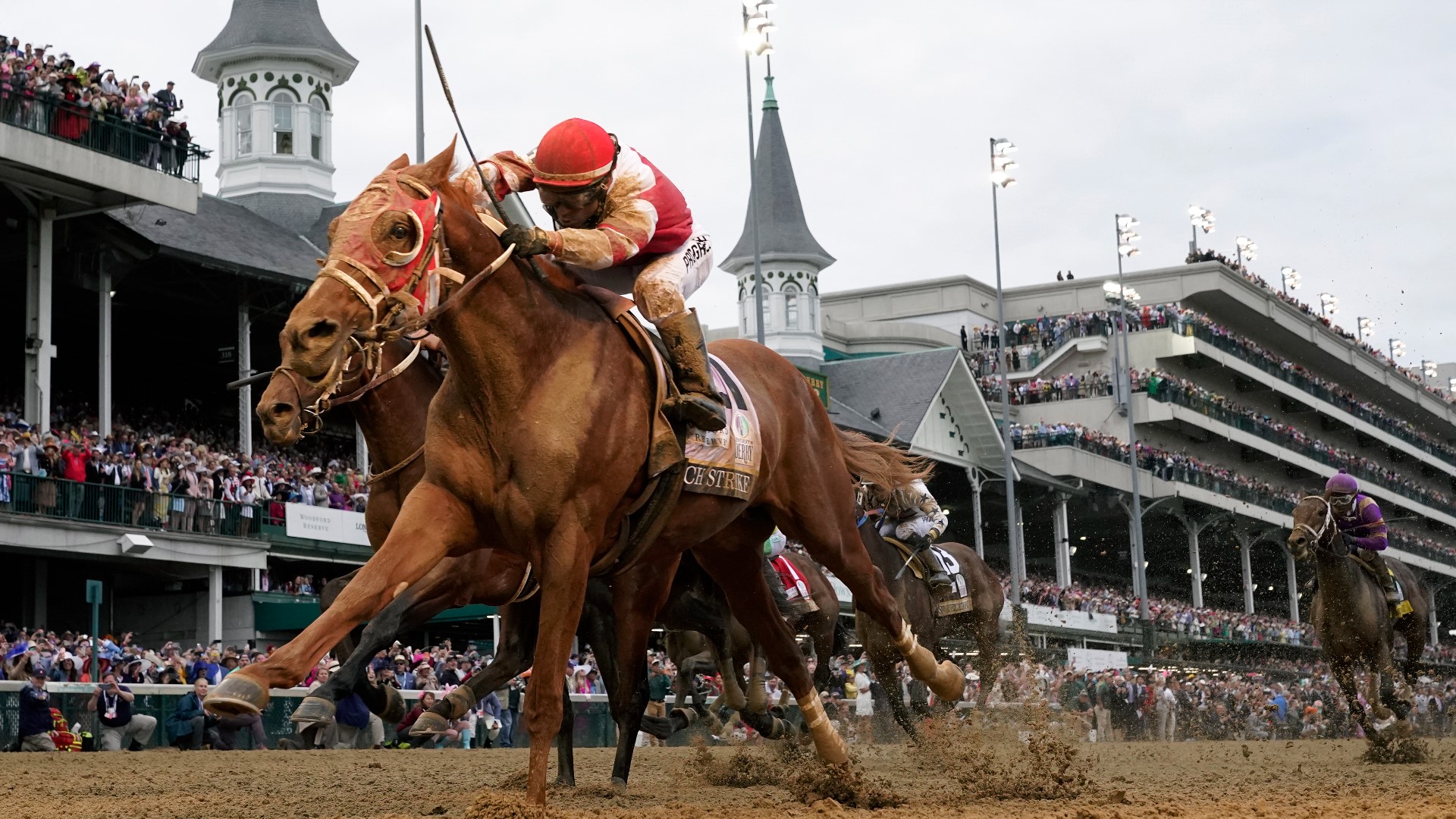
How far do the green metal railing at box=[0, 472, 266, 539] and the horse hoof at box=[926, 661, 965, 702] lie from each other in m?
15.2

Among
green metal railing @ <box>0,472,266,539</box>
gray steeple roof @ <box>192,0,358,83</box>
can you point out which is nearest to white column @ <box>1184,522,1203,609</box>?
gray steeple roof @ <box>192,0,358,83</box>

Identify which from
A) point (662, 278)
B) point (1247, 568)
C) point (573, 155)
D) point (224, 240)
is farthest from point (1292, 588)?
point (573, 155)

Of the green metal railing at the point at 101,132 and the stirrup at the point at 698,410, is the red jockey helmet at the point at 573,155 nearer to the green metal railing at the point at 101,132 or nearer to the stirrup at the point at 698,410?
→ the stirrup at the point at 698,410

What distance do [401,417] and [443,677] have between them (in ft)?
35.7

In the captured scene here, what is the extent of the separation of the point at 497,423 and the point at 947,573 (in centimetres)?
867

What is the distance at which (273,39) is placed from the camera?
39.2 metres

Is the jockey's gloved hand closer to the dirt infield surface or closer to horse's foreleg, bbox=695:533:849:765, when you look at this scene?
the dirt infield surface

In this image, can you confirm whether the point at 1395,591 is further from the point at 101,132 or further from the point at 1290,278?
the point at 1290,278

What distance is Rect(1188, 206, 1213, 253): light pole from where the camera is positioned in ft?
247

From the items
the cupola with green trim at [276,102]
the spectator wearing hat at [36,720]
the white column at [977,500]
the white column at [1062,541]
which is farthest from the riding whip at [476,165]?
the white column at [1062,541]

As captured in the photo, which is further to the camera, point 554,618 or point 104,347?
point 104,347

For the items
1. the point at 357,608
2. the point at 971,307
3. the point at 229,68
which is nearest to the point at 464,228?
the point at 357,608

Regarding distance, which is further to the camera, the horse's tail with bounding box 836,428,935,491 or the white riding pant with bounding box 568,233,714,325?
the horse's tail with bounding box 836,428,935,491

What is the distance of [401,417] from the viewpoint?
28.7 ft
